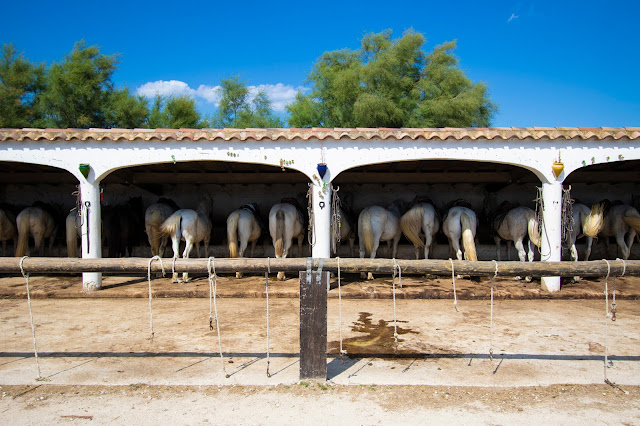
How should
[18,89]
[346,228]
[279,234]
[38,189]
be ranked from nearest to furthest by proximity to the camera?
[279,234] < [346,228] < [38,189] < [18,89]

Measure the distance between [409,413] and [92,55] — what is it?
27.4m

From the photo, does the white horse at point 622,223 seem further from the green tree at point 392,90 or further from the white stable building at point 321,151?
the green tree at point 392,90

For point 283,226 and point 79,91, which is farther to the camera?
point 79,91

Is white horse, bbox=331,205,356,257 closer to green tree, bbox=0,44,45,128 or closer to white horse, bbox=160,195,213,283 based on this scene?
white horse, bbox=160,195,213,283

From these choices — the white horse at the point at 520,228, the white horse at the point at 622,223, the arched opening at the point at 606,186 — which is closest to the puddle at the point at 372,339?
the white horse at the point at 520,228

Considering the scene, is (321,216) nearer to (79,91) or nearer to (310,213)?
(310,213)

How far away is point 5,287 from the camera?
9109mm

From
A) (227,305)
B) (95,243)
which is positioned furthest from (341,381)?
(95,243)

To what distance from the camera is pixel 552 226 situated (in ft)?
27.4

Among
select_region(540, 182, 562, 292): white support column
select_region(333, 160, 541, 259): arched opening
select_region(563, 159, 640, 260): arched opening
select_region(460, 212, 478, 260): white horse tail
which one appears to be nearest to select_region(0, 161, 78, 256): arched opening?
select_region(333, 160, 541, 259): arched opening

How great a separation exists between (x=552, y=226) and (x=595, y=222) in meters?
1.35

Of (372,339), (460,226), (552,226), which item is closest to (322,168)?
(460,226)

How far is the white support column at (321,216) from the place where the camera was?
8500mm

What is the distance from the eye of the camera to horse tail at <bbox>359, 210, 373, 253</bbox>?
31.8 ft
